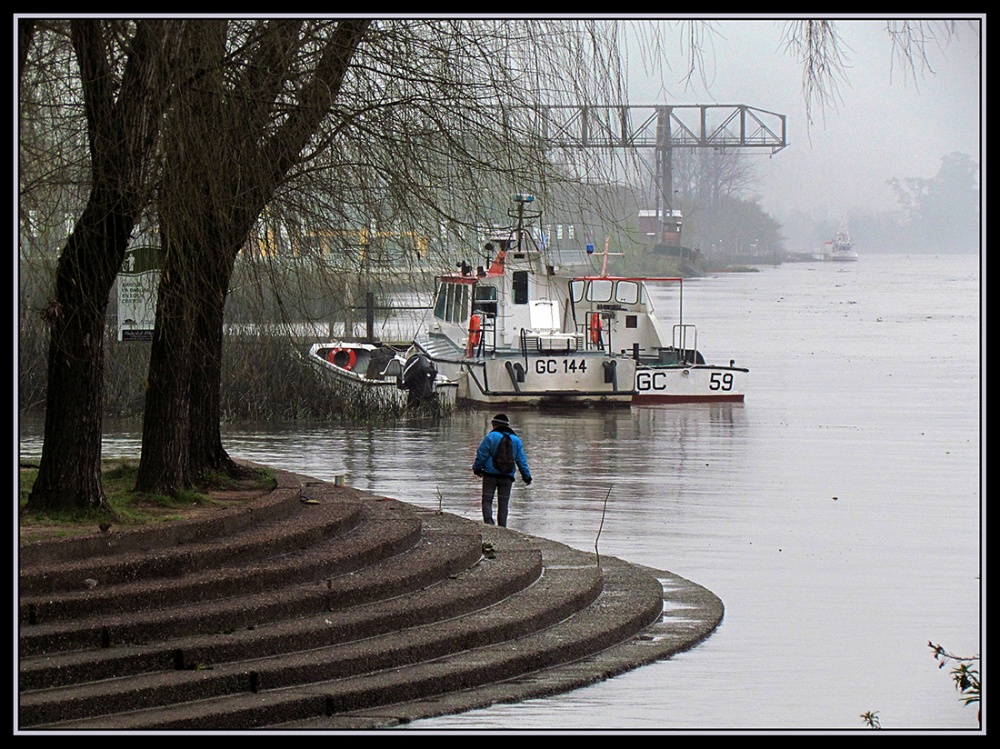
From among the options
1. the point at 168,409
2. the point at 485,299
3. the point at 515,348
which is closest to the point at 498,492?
the point at 168,409

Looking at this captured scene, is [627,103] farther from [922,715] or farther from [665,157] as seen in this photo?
[665,157]

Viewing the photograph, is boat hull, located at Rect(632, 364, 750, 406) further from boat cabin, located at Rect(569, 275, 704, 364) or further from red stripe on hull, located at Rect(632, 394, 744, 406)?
boat cabin, located at Rect(569, 275, 704, 364)

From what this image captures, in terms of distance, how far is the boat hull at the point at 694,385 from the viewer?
41000 mm

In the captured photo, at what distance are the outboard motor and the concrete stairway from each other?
23455mm

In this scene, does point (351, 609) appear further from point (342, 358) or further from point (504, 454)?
point (342, 358)

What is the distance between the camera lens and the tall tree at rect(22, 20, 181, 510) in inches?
405

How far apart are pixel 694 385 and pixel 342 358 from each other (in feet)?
29.1

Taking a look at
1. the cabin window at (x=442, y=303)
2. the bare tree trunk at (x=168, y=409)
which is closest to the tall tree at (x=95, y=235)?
the bare tree trunk at (x=168, y=409)

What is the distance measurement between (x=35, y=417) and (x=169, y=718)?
965 inches

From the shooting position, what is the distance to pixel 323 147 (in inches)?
476

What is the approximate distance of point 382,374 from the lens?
40.1 metres

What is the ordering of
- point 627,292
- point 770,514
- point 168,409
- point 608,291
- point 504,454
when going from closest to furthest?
1. point 168,409
2. point 504,454
3. point 770,514
4. point 608,291
5. point 627,292

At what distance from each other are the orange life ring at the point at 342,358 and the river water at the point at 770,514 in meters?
4.68

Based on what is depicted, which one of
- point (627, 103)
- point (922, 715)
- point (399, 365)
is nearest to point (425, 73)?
point (627, 103)
